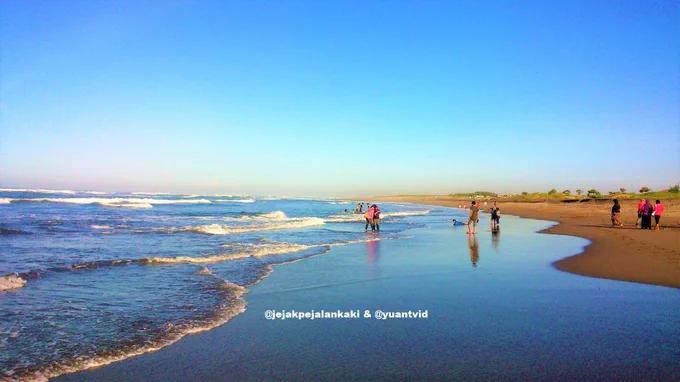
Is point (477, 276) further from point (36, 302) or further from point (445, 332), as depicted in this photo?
point (36, 302)

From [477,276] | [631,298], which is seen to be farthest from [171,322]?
[631,298]

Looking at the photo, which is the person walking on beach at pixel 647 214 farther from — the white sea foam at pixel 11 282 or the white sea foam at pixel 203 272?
the white sea foam at pixel 11 282

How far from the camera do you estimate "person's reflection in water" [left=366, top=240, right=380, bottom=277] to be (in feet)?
38.7

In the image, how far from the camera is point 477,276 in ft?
34.9

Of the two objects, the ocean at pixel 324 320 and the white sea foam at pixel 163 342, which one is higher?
the ocean at pixel 324 320

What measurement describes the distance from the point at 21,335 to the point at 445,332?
612cm

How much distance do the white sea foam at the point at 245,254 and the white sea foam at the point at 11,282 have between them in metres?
3.46

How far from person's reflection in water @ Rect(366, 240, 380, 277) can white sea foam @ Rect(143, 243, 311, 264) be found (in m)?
2.62

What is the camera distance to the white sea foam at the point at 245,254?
515 inches

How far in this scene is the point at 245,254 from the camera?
1506 cm

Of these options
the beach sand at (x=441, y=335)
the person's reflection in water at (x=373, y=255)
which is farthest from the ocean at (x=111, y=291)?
the person's reflection in water at (x=373, y=255)

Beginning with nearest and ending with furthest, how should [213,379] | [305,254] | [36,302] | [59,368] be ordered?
[213,379]
[59,368]
[36,302]
[305,254]

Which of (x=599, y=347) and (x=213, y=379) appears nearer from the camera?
(x=213, y=379)

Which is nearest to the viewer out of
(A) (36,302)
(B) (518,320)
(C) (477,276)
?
(B) (518,320)
